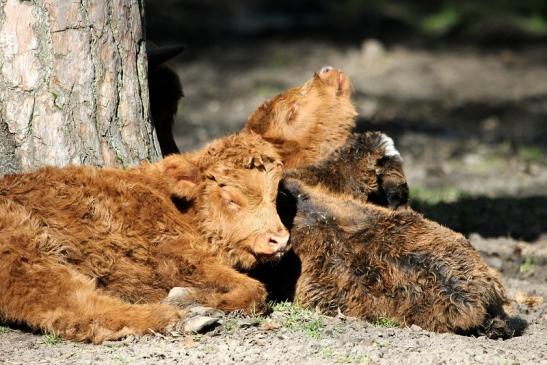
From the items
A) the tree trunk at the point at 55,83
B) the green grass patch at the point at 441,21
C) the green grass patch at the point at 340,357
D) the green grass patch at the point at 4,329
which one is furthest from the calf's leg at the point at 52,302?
the green grass patch at the point at 441,21

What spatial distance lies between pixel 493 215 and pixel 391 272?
4.01 metres

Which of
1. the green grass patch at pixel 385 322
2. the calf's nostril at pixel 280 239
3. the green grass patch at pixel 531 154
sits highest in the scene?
the calf's nostril at pixel 280 239

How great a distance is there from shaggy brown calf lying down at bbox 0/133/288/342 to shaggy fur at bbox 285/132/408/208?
3.79 feet

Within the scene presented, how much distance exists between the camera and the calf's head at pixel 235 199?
6168 millimetres

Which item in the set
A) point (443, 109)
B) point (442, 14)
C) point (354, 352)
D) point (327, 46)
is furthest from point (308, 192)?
point (442, 14)

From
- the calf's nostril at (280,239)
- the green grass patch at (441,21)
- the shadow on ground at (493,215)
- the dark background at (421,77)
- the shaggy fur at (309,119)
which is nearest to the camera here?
the calf's nostril at (280,239)

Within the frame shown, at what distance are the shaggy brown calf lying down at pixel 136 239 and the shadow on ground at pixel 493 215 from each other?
141 inches

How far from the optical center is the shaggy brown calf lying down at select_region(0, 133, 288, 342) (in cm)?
553

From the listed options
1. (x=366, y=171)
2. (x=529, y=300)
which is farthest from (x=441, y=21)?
(x=529, y=300)

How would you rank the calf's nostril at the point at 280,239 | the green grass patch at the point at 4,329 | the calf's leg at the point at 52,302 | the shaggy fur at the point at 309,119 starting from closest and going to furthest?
the calf's leg at the point at 52,302 → the green grass patch at the point at 4,329 → the calf's nostril at the point at 280,239 → the shaggy fur at the point at 309,119

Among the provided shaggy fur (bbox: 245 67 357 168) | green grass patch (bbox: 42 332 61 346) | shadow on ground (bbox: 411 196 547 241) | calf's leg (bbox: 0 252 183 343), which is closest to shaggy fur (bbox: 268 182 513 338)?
shaggy fur (bbox: 245 67 357 168)

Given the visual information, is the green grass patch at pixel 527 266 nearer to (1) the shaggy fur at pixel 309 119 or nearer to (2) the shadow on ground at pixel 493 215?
(2) the shadow on ground at pixel 493 215

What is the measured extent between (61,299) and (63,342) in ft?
0.79

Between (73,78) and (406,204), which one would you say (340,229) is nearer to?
(406,204)
